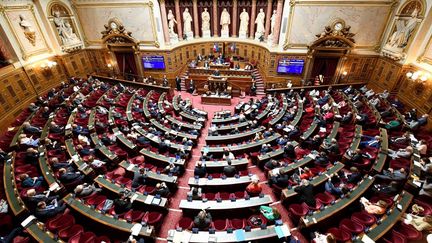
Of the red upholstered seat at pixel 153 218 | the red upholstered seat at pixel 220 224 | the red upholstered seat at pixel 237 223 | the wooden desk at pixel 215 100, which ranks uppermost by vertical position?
the red upholstered seat at pixel 153 218

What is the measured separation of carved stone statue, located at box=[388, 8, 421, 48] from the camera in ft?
43.7

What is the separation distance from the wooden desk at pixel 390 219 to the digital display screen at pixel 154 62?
1898 centimetres

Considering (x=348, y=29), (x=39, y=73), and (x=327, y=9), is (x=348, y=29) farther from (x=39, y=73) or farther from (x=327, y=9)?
(x=39, y=73)

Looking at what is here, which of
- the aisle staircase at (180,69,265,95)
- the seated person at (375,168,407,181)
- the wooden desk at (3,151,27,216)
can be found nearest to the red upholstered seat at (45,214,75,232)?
the wooden desk at (3,151,27,216)

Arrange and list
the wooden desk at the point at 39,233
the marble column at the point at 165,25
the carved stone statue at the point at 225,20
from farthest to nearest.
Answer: the carved stone statue at the point at 225,20, the marble column at the point at 165,25, the wooden desk at the point at 39,233

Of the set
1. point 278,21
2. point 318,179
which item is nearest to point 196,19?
point 278,21

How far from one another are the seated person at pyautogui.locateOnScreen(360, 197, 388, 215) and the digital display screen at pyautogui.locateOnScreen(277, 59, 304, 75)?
1378cm

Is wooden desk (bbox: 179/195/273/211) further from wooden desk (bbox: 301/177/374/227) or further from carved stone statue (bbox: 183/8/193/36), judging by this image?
carved stone statue (bbox: 183/8/193/36)

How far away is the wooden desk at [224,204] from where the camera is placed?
705 centimetres

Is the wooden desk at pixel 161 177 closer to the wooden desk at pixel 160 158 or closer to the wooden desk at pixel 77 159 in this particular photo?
the wooden desk at pixel 160 158

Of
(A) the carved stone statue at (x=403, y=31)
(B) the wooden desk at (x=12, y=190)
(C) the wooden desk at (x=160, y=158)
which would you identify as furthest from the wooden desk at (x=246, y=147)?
(A) the carved stone statue at (x=403, y=31)

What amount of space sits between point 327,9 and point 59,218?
2000 centimetres

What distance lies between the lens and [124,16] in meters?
18.7

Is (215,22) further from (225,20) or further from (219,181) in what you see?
(219,181)
